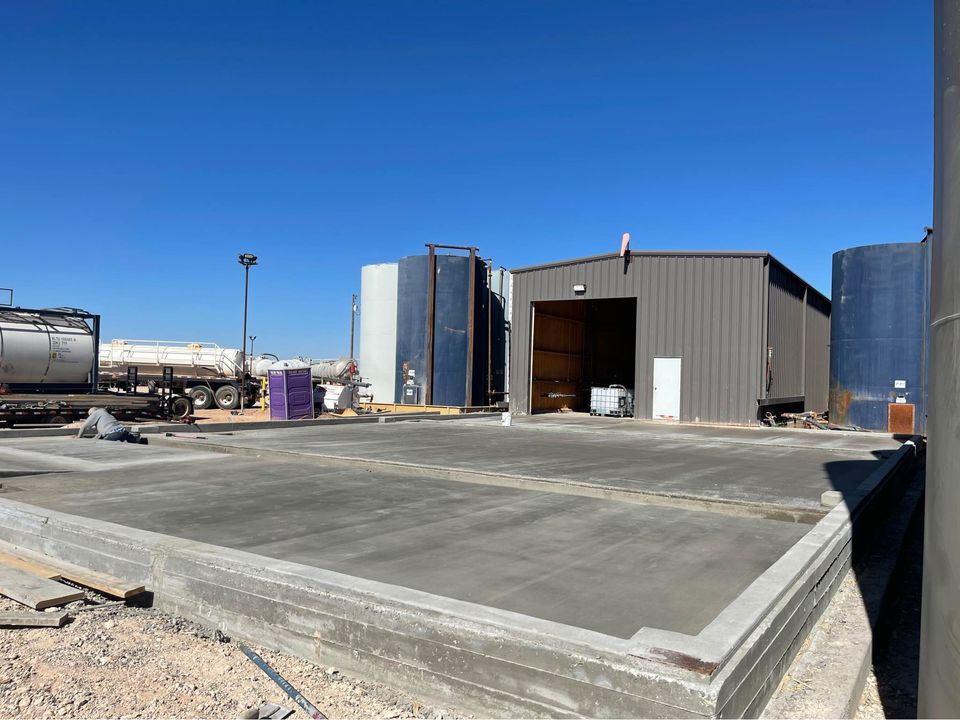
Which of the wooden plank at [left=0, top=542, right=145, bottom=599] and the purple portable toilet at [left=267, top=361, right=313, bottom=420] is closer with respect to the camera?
the wooden plank at [left=0, top=542, right=145, bottom=599]

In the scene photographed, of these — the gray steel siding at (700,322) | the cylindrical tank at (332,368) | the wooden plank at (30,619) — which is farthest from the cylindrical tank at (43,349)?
the wooden plank at (30,619)

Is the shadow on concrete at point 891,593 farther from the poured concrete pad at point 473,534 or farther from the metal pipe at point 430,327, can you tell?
the metal pipe at point 430,327

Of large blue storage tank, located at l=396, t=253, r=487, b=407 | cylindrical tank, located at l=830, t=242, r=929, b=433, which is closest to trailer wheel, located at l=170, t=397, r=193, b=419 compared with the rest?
large blue storage tank, located at l=396, t=253, r=487, b=407

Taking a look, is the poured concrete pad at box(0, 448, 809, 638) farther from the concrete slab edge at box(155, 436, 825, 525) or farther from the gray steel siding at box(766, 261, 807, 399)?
the gray steel siding at box(766, 261, 807, 399)

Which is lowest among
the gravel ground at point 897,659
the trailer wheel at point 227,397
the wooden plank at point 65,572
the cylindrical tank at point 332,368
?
the gravel ground at point 897,659

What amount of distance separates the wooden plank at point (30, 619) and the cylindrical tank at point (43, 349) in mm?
17072

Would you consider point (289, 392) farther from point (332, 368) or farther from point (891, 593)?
point (891, 593)

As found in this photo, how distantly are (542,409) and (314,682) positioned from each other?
81.4 ft

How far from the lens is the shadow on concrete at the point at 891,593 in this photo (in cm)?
454

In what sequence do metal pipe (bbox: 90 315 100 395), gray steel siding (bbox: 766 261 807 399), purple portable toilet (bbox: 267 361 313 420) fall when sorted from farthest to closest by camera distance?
gray steel siding (bbox: 766 261 807 399) < purple portable toilet (bbox: 267 361 313 420) < metal pipe (bbox: 90 315 100 395)

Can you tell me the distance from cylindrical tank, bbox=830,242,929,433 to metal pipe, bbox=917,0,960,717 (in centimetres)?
2129

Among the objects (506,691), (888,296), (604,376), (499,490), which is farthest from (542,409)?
(506,691)

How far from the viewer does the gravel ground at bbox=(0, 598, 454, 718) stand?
366 cm

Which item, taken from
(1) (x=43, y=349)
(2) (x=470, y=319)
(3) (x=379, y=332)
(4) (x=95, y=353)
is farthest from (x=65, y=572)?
(3) (x=379, y=332)
